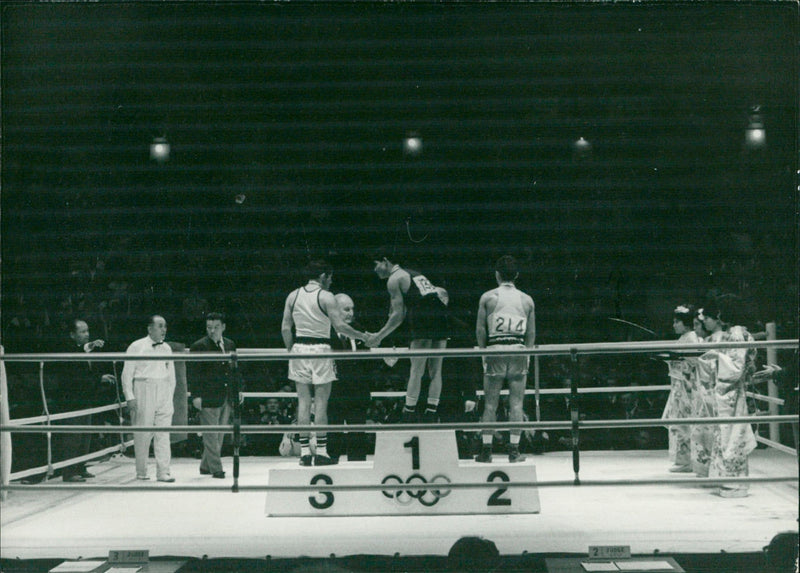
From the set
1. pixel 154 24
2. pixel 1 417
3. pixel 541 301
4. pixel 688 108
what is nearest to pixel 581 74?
pixel 688 108

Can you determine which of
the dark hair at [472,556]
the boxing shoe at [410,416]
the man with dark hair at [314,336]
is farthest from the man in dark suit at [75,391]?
the dark hair at [472,556]

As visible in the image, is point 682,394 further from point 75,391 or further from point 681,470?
point 75,391

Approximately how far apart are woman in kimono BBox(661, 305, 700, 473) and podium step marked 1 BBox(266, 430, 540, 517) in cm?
269

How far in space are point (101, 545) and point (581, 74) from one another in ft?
18.7

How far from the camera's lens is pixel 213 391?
8.07 m

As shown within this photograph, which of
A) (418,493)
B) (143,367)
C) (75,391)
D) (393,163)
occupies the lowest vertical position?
(418,493)

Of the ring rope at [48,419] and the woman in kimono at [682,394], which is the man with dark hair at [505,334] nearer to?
the woman in kimono at [682,394]

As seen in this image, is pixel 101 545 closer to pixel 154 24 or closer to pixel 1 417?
pixel 1 417

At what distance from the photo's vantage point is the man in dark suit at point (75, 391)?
8.19 meters

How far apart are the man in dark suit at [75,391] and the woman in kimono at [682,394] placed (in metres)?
5.54

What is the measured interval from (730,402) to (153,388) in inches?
203

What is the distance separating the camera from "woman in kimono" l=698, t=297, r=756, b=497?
703 centimetres

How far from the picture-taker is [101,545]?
5746 millimetres

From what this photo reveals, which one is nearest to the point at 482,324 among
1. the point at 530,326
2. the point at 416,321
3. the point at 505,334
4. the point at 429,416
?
the point at 505,334
